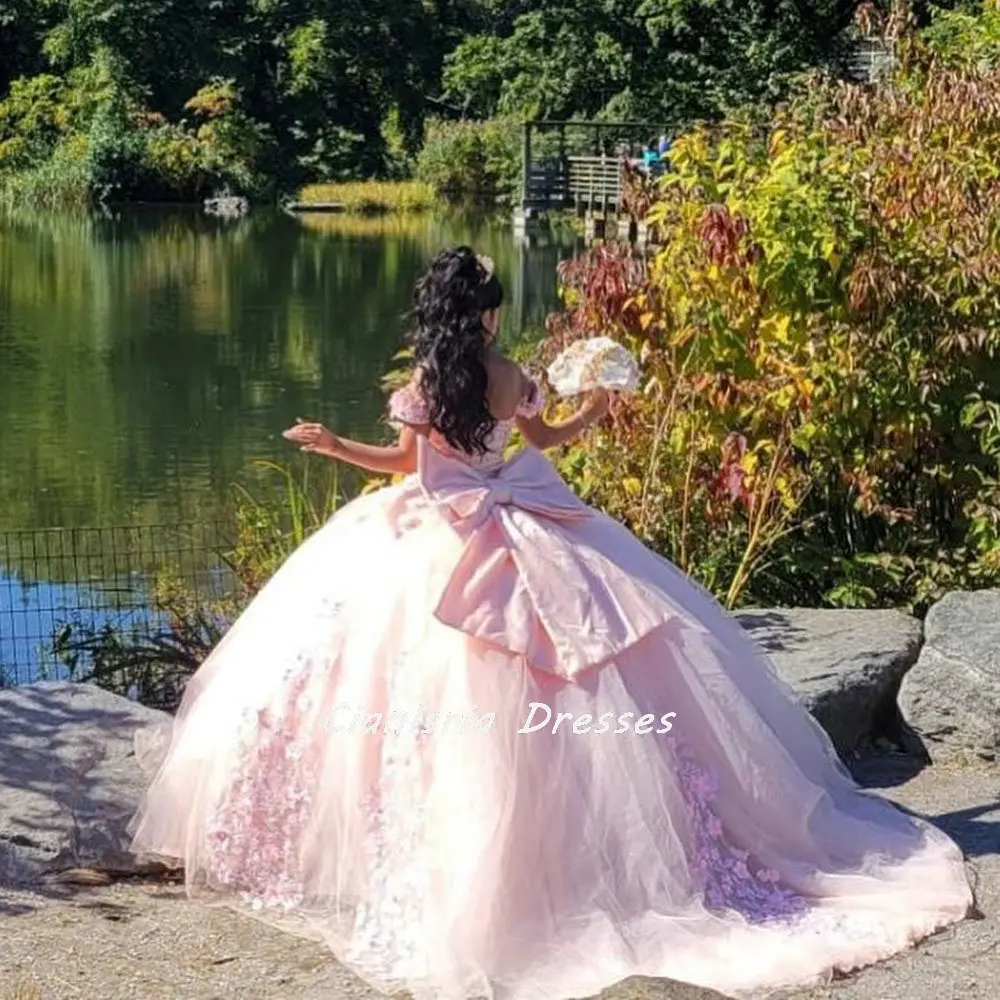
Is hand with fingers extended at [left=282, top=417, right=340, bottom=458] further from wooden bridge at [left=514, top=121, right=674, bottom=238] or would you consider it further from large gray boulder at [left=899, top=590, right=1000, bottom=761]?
wooden bridge at [left=514, top=121, right=674, bottom=238]

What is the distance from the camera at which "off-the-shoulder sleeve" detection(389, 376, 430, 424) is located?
3807 mm

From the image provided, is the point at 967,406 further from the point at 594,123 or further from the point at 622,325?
the point at 594,123

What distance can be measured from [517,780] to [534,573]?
0.48 metres

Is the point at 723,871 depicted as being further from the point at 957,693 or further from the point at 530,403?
the point at 957,693

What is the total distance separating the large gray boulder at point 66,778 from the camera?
12.6ft

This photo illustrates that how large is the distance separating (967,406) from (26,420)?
30.5 feet

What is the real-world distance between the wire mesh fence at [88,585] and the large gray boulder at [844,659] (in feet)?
8.21

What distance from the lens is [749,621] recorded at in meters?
5.29

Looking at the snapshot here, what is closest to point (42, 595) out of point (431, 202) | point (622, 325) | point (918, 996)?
point (622, 325)

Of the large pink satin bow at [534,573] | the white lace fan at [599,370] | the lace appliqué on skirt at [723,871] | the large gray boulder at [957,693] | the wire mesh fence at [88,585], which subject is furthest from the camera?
the wire mesh fence at [88,585]

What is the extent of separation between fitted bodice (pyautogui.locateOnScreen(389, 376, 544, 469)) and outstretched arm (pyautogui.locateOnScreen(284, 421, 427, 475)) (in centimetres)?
3

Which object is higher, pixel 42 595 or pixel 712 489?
A: pixel 712 489

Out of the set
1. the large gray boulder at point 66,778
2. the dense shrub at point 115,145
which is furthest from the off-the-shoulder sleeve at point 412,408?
the dense shrub at point 115,145

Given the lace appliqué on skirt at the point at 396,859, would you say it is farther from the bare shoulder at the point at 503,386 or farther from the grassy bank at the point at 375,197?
the grassy bank at the point at 375,197
